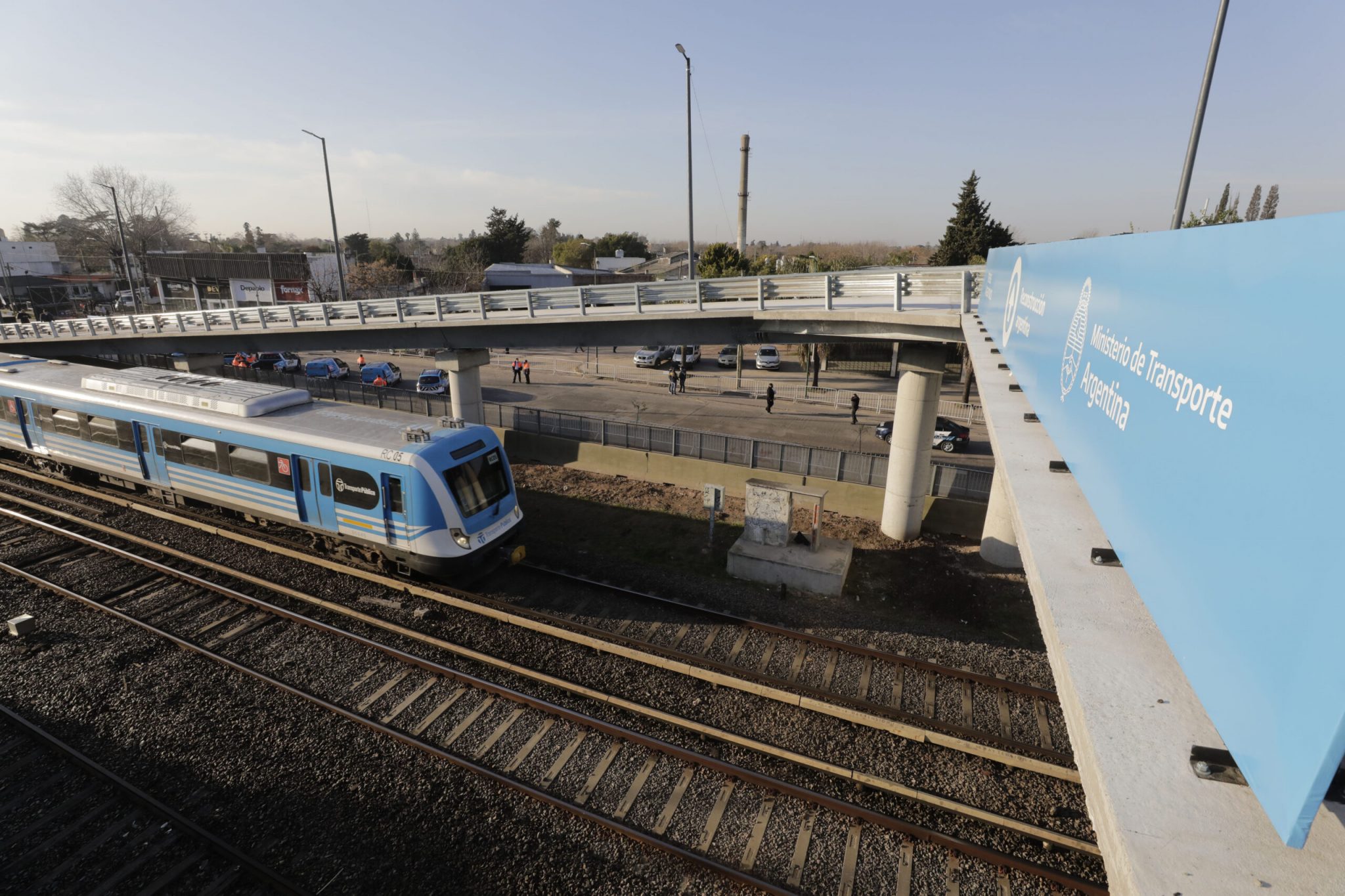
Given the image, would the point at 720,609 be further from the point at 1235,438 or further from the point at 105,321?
the point at 105,321

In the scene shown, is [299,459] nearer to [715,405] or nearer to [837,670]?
[837,670]

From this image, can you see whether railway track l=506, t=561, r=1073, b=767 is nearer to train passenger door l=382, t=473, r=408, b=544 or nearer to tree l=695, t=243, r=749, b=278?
train passenger door l=382, t=473, r=408, b=544

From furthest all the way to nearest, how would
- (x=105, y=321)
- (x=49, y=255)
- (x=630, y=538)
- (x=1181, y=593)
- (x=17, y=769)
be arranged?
(x=49, y=255)
(x=105, y=321)
(x=630, y=538)
(x=17, y=769)
(x=1181, y=593)

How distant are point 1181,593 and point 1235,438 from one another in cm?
77

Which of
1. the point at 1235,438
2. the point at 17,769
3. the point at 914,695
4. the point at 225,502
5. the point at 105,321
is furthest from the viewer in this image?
the point at 105,321

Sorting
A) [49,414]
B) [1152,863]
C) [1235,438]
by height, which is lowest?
[49,414]

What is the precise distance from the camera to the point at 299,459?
1295cm

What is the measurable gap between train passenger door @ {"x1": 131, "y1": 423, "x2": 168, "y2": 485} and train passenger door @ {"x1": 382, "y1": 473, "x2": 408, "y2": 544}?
7092 millimetres

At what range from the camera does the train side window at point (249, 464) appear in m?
13.5

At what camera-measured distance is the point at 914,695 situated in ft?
34.1

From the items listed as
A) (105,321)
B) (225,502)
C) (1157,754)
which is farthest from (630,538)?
(105,321)

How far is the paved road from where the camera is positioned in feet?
88.1

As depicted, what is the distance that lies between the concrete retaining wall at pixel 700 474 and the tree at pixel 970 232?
32.4m

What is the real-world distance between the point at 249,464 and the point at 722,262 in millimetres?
35146
